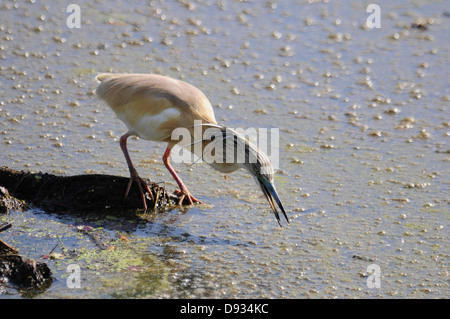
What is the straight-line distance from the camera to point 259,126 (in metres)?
6.14

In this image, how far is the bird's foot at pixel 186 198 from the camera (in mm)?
4922

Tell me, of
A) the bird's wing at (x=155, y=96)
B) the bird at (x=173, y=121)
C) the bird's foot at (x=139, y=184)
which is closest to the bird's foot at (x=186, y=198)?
the bird at (x=173, y=121)

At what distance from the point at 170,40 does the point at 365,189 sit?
3373 mm

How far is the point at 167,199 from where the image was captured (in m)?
4.94

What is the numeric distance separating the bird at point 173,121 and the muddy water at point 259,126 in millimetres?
330

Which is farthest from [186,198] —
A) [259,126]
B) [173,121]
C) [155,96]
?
[259,126]

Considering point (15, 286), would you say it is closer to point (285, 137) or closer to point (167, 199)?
point (167, 199)

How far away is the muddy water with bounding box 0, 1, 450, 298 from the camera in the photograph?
4160 millimetres

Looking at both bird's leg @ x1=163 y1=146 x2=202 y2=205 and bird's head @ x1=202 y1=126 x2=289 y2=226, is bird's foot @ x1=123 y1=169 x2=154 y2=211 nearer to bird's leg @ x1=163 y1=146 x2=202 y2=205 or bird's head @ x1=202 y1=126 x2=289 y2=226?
bird's leg @ x1=163 y1=146 x2=202 y2=205

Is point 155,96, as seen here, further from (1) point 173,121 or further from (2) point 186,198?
(2) point 186,198

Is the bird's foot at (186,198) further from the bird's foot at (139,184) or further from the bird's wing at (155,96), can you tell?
the bird's wing at (155,96)

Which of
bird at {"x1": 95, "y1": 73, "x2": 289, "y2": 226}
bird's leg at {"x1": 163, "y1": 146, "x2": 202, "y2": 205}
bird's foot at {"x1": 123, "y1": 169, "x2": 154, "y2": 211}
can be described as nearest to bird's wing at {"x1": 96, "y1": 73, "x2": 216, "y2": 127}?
bird at {"x1": 95, "y1": 73, "x2": 289, "y2": 226}

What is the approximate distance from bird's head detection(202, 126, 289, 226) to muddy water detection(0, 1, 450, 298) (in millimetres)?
324

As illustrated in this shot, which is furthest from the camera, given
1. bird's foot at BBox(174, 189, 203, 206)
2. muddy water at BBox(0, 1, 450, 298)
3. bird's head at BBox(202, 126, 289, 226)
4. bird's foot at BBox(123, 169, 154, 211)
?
bird's foot at BBox(174, 189, 203, 206)
